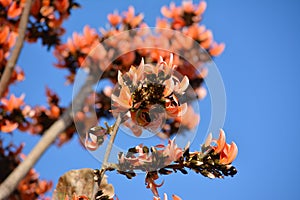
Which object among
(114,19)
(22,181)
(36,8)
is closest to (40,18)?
(36,8)

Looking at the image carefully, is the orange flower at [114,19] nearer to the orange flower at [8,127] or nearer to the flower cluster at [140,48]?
the flower cluster at [140,48]

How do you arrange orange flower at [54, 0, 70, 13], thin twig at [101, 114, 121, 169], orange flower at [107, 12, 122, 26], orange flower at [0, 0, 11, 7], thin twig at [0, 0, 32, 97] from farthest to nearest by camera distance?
orange flower at [107, 12, 122, 26] < orange flower at [54, 0, 70, 13] < orange flower at [0, 0, 11, 7] < thin twig at [0, 0, 32, 97] < thin twig at [101, 114, 121, 169]

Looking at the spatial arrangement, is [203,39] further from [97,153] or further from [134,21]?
[97,153]

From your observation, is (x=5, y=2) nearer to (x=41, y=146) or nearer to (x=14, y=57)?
(x=14, y=57)

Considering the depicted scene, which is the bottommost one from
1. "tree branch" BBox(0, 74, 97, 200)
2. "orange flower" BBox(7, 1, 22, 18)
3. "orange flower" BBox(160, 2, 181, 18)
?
"tree branch" BBox(0, 74, 97, 200)

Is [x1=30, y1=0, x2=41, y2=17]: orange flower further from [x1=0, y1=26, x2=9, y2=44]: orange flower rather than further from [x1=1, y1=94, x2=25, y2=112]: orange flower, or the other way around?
[x1=1, y1=94, x2=25, y2=112]: orange flower

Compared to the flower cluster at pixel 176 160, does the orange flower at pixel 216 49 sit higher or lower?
higher

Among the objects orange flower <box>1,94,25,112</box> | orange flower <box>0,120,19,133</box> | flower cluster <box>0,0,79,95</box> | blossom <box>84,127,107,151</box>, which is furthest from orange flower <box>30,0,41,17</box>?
blossom <box>84,127,107,151</box>

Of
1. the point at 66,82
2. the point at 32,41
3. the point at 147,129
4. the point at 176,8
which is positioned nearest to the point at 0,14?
the point at 32,41

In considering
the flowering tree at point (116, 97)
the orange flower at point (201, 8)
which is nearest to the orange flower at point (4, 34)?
the flowering tree at point (116, 97)
